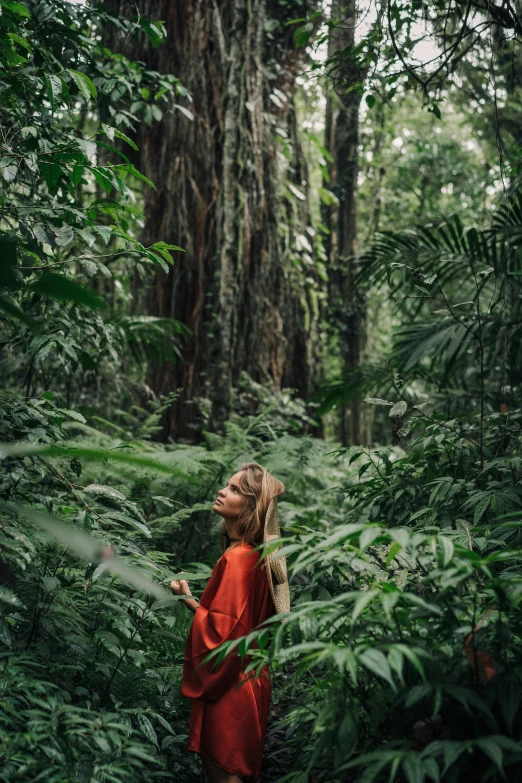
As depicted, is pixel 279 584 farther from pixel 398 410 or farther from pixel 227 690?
pixel 398 410

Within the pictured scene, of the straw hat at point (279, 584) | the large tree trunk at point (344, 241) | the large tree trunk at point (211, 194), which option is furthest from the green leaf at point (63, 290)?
the large tree trunk at point (344, 241)

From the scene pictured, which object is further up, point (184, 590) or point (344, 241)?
point (344, 241)

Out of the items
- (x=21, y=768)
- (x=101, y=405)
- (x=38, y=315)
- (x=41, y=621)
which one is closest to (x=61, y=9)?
(x=38, y=315)

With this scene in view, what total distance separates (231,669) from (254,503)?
695 mm

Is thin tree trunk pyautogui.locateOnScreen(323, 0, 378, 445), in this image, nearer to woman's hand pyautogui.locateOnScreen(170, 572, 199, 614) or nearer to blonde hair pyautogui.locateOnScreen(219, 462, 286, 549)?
blonde hair pyautogui.locateOnScreen(219, 462, 286, 549)

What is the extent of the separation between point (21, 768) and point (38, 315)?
199 centimetres

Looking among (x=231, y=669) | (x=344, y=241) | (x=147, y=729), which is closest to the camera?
(x=147, y=729)

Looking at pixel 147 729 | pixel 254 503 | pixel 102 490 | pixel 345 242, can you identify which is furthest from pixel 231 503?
pixel 345 242

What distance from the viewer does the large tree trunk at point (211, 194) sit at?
6863mm

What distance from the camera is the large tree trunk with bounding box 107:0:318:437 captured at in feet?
22.5

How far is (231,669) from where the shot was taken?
264 cm

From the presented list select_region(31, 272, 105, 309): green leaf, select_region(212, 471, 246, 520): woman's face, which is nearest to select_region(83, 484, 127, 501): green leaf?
select_region(212, 471, 246, 520): woman's face

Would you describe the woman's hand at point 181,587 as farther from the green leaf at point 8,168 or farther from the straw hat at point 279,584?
the green leaf at point 8,168

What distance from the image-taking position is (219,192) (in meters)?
7.17
